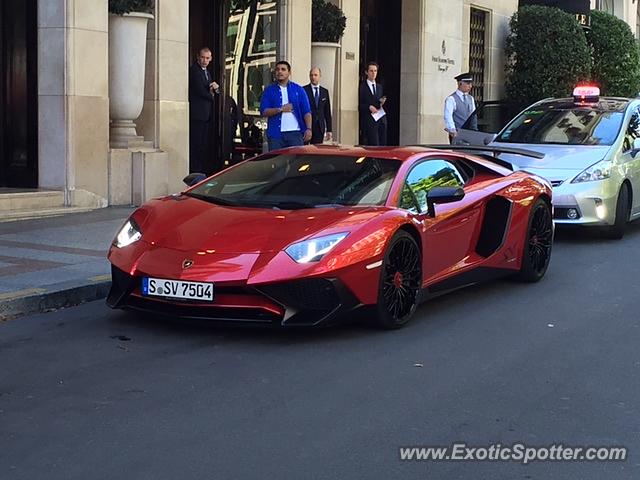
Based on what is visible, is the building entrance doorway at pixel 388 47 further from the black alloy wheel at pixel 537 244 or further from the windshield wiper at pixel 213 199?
the windshield wiper at pixel 213 199

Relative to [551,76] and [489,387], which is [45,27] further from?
[551,76]

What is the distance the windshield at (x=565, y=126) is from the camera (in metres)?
12.5

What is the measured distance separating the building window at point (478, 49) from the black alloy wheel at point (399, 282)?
17.9 metres

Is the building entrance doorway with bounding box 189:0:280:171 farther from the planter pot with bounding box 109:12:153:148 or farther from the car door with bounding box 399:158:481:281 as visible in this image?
the car door with bounding box 399:158:481:281

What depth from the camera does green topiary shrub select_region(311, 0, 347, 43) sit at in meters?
17.7

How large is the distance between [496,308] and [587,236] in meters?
4.63

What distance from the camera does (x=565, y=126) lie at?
12.9 metres

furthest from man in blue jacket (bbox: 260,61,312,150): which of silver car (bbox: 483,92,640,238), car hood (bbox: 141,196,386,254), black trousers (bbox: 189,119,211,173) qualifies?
car hood (bbox: 141,196,386,254)

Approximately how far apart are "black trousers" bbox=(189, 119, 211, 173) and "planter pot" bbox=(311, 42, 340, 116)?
360cm

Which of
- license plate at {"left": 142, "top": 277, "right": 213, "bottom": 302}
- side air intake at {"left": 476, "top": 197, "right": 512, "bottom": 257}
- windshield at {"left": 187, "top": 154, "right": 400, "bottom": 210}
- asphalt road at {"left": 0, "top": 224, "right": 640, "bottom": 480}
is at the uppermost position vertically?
windshield at {"left": 187, "top": 154, "right": 400, "bottom": 210}

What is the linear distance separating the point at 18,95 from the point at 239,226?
7.27 m

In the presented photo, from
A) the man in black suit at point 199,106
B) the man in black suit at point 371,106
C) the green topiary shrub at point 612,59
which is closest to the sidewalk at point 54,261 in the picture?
the man in black suit at point 199,106

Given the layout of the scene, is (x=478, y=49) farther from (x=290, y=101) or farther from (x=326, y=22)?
(x=290, y=101)

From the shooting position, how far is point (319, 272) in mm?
6461
